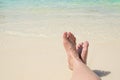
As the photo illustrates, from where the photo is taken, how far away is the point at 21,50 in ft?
12.8

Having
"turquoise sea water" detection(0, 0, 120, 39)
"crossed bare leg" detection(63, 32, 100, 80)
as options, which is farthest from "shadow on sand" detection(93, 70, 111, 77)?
"turquoise sea water" detection(0, 0, 120, 39)

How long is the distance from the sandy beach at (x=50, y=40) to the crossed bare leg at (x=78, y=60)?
23 centimetres

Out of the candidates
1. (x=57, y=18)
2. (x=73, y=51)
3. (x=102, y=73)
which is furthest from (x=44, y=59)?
(x=57, y=18)

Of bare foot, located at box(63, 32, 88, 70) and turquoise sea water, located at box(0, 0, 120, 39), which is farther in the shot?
turquoise sea water, located at box(0, 0, 120, 39)

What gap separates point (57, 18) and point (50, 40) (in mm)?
1696

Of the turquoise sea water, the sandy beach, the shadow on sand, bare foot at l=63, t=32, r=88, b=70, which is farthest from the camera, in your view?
the turquoise sea water

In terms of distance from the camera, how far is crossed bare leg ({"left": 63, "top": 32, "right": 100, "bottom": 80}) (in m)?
2.44

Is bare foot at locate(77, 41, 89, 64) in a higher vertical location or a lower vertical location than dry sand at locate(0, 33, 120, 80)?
higher

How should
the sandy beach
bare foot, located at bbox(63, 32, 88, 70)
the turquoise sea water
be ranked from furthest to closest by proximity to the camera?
the turquoise sea water
the sandy beach
bare foot, located at bbox(63, 32, 88, 70)

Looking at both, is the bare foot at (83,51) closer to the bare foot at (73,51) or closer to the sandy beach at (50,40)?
the bare foot at (73,51)

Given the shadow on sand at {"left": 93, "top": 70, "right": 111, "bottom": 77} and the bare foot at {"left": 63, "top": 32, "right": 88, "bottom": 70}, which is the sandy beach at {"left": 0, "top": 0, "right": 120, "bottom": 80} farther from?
the bare foot at {"left": 63, "top": 32, "right": 88, "bottom": 70}

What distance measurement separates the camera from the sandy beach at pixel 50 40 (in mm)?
3266

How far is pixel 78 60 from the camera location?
2.85 m

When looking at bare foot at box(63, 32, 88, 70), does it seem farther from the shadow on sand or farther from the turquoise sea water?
the turquoise sea water
